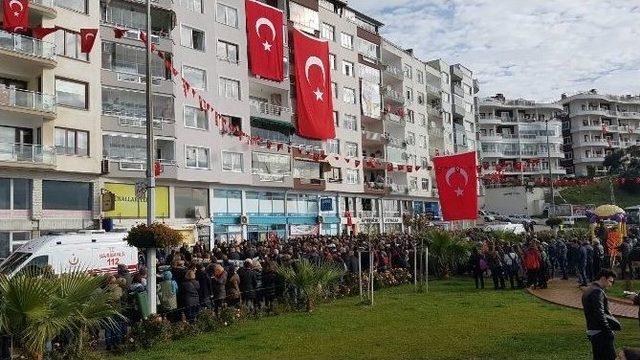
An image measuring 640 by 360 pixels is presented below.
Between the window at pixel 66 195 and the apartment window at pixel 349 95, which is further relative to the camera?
the apartment window at pixel 349 95

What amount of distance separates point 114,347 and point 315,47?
136 ft

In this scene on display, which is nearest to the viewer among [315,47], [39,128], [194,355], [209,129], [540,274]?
[194,355]

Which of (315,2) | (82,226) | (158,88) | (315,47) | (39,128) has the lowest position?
(82,226)

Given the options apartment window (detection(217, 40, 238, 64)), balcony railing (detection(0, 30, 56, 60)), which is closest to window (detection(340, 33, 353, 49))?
apartment window (detection(217, 40, 238, 64))

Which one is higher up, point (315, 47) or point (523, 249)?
point (315, 47)

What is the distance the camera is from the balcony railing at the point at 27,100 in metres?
31.2

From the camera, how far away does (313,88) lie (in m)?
51.7

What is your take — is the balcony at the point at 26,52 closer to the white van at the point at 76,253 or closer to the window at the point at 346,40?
the white van at the point at 76,253

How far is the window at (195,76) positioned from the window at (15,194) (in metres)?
13.1

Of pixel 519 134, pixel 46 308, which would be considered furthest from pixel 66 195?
pixel 519 134

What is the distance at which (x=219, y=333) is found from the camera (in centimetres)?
1574

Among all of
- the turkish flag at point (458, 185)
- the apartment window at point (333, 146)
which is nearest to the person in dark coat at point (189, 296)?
the turkish flag at point (458, 185)

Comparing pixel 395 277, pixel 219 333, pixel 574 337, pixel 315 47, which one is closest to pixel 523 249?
pixel 395 277

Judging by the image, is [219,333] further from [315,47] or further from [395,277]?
[315,47]
